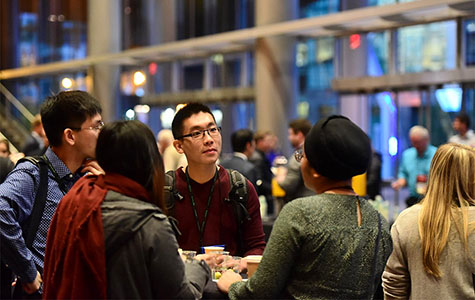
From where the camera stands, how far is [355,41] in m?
14.0

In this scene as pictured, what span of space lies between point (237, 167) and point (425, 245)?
479 cm

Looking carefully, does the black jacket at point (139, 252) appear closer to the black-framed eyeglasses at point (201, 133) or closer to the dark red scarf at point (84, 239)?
the dark red scarf at point (84, 239)

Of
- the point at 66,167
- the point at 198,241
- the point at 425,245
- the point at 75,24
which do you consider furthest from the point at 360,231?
the point at 75,24

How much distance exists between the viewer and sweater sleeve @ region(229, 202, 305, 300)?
2416 millimetres

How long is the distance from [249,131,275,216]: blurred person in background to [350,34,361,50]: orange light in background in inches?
166

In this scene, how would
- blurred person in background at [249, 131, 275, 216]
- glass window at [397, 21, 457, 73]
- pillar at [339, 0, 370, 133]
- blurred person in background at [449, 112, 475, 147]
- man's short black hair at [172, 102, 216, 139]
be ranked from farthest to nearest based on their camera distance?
pillar at [339, 0, 370, 133] < glass window at [397, 21, 457, 73] < blurred person in background at [249, 131, 275, 216] < blurred person in background at [449, 112, 475, 147] < man's short black hair at [172, 102, 216, 139]

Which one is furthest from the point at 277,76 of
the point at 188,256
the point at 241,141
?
the point at 188,256

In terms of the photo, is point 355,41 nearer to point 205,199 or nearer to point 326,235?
point 205,199

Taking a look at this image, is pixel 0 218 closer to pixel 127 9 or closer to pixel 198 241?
pixel 198 241

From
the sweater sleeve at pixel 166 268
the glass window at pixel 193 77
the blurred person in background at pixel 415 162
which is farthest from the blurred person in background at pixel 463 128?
the glass window at pixel 193 77

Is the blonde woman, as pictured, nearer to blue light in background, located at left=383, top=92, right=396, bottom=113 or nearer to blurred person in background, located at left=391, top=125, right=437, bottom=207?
blurred person in background, located at left=391, top=125, right=437, bottom=207

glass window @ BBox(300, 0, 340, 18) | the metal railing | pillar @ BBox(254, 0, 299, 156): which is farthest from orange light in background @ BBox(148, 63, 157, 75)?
pillar @ BBox(254, 0, 299, 156)

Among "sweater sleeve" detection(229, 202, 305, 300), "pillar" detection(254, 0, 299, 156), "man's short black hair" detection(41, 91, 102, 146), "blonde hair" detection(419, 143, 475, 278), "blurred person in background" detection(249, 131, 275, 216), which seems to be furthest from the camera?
"pillar" detection(254, 0, 299, 156)

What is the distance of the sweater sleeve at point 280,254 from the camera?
2.42m
